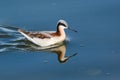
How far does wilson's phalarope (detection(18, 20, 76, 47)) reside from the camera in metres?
11.8

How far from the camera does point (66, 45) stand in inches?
460

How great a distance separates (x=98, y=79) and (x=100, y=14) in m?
3.15

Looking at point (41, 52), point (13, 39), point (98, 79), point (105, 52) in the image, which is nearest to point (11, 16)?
point (13, 39)

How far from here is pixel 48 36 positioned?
11.9m

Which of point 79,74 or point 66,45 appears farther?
point 66,45

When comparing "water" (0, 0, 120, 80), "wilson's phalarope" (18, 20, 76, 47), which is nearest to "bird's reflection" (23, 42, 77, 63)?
"water" (0, 0, 120, 80)

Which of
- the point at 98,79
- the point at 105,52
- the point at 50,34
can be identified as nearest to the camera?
the point at 98,79

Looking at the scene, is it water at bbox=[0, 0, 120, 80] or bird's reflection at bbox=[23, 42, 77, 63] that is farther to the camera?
bird's reflection at bbox=[23, 42, 77, 63]

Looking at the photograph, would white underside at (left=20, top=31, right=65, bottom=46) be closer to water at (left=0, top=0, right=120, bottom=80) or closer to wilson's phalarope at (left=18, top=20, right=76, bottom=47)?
wilson's phalarope at (left=18, top=20, right=76, bottom=47)

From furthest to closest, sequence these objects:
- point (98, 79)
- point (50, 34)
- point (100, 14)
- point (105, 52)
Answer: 1. point (100, 14)
2. point (50, 34)
3. point (105, 52)
4. point (98, 79)

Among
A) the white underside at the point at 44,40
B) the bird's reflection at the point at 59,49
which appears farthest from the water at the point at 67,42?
the white underside at the point at 44,40

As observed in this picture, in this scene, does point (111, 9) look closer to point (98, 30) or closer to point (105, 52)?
point (98, 30)

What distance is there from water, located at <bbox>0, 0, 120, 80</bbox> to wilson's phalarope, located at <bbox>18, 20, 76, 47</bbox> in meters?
0.17

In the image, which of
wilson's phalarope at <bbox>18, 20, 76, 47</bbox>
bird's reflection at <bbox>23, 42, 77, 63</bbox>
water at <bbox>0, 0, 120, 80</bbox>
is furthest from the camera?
wilson's phalarope at <bbox>18, 20, 76, 47</bbox>
